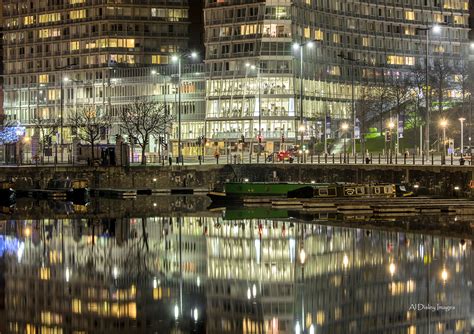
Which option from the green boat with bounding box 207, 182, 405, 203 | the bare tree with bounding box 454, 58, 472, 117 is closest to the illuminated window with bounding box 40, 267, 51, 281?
the green boat with bounding box 207, 182, 405, 203

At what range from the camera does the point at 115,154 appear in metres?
137

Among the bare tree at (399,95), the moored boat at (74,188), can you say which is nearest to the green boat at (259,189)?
the moored boat at (74,188)

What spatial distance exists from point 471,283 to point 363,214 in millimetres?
38539

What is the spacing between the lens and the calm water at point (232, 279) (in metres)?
45.4

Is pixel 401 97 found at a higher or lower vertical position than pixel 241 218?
higher

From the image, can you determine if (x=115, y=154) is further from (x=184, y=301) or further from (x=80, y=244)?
(x=184, y=301)

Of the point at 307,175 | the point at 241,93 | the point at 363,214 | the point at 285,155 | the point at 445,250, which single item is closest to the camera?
the point at 445,250

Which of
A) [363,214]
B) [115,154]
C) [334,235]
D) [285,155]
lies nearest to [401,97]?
[285,155]

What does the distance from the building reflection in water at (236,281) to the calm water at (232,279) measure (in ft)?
0.20

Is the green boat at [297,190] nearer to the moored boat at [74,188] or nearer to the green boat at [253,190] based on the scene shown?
the green boat at [253,190]

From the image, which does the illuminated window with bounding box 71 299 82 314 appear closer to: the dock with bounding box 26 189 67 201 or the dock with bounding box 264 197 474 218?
the dock with bounding box 264 197 474 218

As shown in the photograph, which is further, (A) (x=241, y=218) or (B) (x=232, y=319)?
(A) (x=241, y=218)

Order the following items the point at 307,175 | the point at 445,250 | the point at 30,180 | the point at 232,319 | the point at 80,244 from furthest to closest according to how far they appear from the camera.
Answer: the point at 30,180 < the point at 307,175 < the point at 80,244 < the point at 445,250 < the point at 232,319

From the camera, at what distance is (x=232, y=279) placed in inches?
2222
